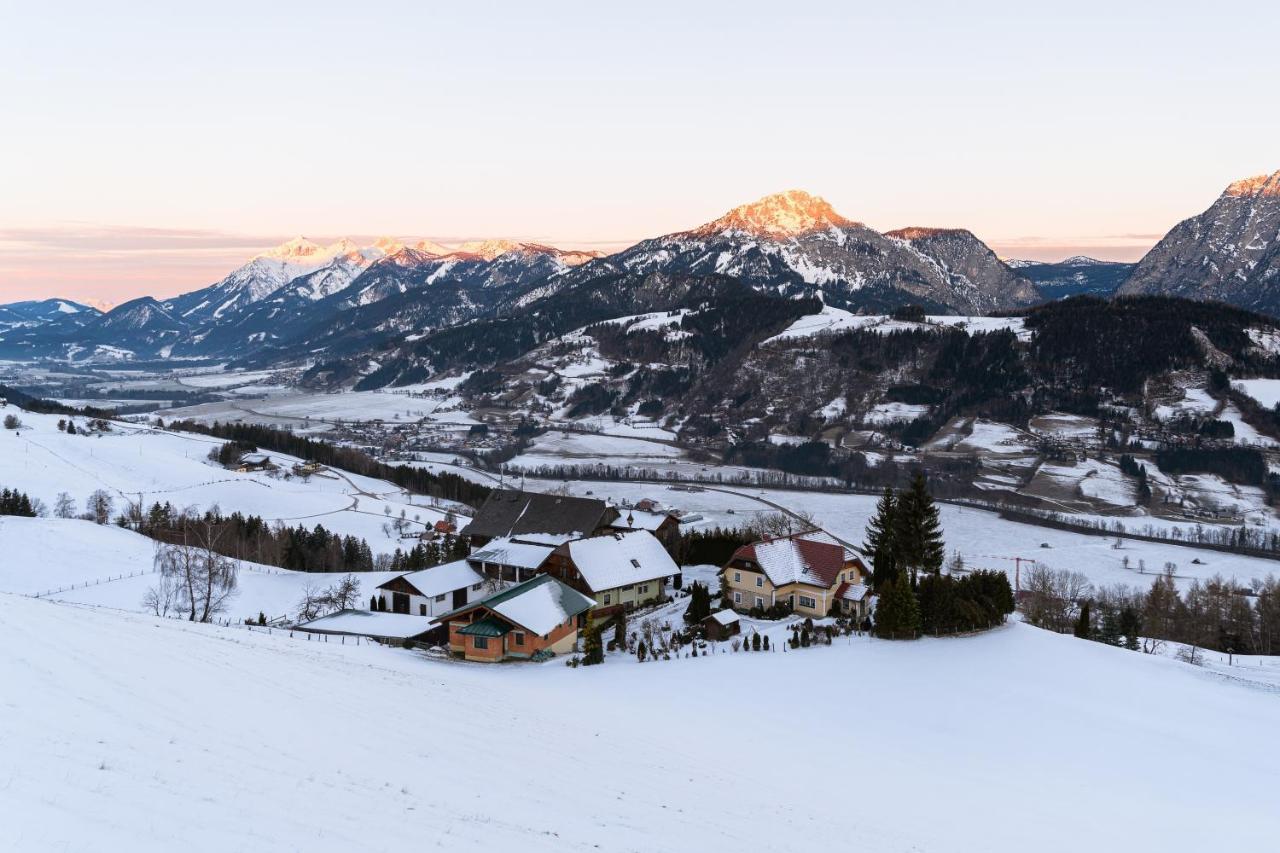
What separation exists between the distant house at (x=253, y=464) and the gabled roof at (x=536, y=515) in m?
57.9

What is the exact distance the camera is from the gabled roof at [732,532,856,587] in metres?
39.8

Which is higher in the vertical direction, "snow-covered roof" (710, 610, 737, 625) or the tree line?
"snow-covered roof" (710, 610, 737, 625)

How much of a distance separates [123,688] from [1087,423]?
14922cm

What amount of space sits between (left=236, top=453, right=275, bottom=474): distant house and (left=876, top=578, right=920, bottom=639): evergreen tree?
8640 centimetres

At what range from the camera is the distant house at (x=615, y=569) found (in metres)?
41.1

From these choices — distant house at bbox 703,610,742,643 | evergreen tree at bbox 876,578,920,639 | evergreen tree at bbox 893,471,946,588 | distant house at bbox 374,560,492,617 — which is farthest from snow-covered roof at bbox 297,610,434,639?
evergreen tree at bbox 893,471,946,588

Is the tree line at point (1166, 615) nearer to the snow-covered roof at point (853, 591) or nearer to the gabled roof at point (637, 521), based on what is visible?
the snow-covered roof at point (853, 591)

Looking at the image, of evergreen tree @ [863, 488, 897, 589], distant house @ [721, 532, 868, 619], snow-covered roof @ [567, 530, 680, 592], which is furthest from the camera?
snow-covered roof @ [567, 530, 680, 592]

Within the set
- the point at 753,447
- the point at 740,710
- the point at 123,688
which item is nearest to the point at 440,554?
the point at 740,710

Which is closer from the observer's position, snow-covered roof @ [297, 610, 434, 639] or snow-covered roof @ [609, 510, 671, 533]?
snow-covered roof @ [297, 610, 434, 639]

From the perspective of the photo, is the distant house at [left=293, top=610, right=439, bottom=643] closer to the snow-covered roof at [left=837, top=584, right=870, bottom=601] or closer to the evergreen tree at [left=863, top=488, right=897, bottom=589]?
the snow-covered roof at [left=837, top=584, right=870, bottom=601]

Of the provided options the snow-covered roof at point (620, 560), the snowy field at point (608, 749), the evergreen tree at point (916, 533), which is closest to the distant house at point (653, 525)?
the snow-covered roof at point (620, 560)

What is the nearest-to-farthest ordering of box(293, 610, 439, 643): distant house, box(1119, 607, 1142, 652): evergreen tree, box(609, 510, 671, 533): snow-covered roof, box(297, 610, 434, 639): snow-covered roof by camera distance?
box(293, 610, 439, 643): distant house
box(297, 610, 434, 639): snow-covered roof
box(1119, 607, 1142, 652): evergreen tree
box(609, 510, 671, 533): snow-covered roof

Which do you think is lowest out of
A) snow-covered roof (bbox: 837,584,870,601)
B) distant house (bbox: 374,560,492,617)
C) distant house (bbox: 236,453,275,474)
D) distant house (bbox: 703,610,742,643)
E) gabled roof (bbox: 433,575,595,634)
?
distant house (bbox: 236,453,275,474)
